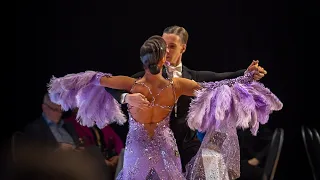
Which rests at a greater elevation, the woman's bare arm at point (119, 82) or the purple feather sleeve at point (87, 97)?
the woman's bare arm at point (119, 82)

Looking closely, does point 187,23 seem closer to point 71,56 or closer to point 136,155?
point 71,56

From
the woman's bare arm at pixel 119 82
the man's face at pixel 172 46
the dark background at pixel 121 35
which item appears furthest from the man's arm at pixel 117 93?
the dark background at pixel 121 35

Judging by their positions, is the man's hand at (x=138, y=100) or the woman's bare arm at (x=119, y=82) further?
the woman's bare arm at (x=119, y=82)

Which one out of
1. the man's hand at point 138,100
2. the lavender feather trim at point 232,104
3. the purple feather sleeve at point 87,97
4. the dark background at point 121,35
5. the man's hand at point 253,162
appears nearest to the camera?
the man's hand at point 138,100

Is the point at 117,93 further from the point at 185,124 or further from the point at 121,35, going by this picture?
the point at 121,35

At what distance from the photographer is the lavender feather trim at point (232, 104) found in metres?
2.83

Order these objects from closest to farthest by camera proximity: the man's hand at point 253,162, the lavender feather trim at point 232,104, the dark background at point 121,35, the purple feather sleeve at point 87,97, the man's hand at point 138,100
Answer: the man's hand at point 138,100
the lavender feather trim at point 232,104
the purple feather sleeve at point 87,97
the man's hand at point 253,162
the dark background at point 121,35

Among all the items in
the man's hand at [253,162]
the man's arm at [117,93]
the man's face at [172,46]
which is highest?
the man's face at [172,46]

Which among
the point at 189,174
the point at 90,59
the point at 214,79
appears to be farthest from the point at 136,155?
the point at 90,59

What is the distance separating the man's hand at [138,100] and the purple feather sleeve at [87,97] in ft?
0.86

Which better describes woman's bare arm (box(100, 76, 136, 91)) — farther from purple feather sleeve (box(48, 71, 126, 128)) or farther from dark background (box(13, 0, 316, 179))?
dark background (box(13, 0, 316, 179))

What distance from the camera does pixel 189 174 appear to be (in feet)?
10.1

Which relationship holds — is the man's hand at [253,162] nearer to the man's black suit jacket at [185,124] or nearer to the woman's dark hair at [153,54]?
the man's black suit jacket at [185,124]

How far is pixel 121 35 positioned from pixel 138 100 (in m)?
1.52
